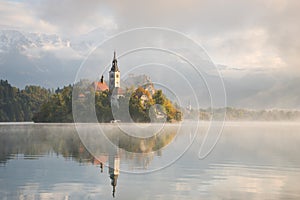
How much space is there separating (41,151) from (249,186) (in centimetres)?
1770

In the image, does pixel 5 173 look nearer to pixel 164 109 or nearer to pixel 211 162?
pixel 211 162

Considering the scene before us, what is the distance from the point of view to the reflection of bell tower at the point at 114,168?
1952 cm

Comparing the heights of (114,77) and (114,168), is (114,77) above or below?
above

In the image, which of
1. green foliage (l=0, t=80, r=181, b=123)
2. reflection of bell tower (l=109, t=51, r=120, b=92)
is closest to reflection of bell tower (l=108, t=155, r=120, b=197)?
green foliage (l=0, t=80, r=181, b=123)

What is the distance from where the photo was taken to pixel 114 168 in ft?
77.5

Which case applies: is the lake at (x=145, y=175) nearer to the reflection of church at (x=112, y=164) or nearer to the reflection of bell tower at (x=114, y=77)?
the reflection of church at (x=112, y=164)

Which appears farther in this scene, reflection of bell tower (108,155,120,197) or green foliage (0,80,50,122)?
green foliage (0,80,50,122)

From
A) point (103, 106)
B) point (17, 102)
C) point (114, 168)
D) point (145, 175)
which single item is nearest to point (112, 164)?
point (114, 168)

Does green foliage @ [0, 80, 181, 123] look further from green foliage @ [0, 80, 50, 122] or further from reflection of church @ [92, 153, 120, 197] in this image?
reflection of church @ [92, 153, 120, 197]

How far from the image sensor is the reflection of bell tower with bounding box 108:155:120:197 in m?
19.5

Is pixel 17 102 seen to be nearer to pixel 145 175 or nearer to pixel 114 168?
pixel 114 168

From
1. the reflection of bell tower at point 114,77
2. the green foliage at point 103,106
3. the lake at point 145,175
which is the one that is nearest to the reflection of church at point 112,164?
the lake at point 145,175

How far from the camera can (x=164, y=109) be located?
103m

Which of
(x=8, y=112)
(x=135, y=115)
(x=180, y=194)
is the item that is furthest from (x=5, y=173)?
(x=8, y=112)
